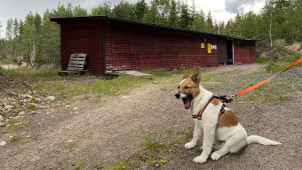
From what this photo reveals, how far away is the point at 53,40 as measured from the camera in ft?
131

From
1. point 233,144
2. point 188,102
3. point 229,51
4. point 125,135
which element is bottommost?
point 125,135

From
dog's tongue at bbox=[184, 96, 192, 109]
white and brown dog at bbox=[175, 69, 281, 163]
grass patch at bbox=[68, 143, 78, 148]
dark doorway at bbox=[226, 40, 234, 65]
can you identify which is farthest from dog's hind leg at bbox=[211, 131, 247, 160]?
dark doorway at bbox=[226, 40, 234, 65]

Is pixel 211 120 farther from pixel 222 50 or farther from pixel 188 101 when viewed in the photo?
pixel 222 50

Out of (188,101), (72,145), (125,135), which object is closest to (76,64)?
(72,145)

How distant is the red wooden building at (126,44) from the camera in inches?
548

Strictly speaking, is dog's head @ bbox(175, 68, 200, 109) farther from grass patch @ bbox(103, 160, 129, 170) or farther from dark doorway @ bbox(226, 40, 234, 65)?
dark doorway @ bbox(226, 40, 234, 65)

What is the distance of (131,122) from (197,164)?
2.32 metres

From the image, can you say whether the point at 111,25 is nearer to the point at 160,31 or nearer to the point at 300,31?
the point at 160,31

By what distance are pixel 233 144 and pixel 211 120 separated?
44 cm

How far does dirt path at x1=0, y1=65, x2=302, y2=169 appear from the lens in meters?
2.80

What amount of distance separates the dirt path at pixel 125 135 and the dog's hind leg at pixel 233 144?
0.34 feet

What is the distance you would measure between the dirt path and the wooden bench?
8.57 metres

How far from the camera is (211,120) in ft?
8.29

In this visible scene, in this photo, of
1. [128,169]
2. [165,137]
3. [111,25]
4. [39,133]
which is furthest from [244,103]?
[111,25]
